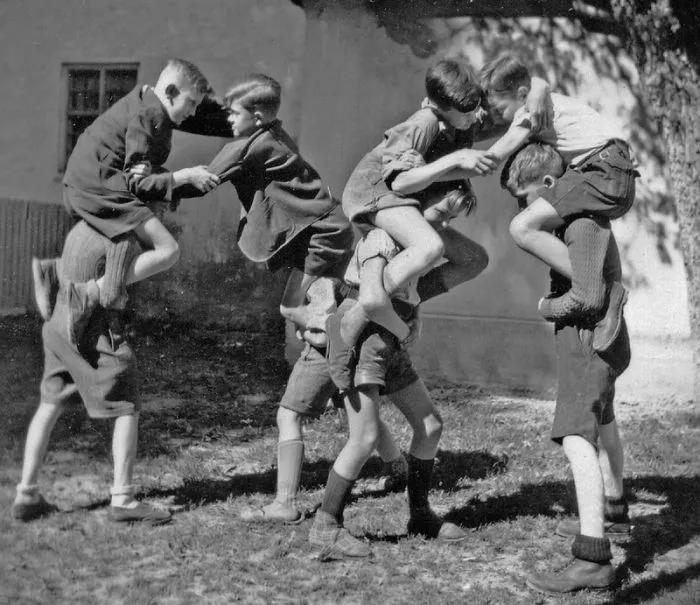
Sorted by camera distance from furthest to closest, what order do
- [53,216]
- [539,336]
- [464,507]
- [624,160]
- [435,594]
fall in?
[53,216] < [539,336] < [464,507] < [624,160] < [435,594]

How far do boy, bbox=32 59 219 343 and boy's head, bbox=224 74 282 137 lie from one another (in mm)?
189

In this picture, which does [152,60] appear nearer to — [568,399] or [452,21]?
[452,21]

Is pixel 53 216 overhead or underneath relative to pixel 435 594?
overhead

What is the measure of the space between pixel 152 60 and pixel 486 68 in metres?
8.06

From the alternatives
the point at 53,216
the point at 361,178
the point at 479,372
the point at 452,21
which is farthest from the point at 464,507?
the point at 53,216

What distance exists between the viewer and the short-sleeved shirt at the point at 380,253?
352 centimetres

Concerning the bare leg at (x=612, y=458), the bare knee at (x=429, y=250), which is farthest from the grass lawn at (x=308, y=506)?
the bare knee at (x=429, y=250)

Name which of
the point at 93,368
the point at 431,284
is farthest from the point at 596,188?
the point at 93,368

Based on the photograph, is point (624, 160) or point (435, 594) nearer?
point (435, 594)

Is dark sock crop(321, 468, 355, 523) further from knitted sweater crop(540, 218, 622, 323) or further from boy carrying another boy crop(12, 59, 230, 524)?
knitted sweater crop(540, 218, 622, 323)

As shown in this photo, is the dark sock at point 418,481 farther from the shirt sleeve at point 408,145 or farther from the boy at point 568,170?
the shirt sleeve at point 408,145

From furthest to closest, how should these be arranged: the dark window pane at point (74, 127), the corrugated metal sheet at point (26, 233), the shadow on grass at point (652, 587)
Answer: the dark window pane at point (74, 127) → the corrugated metal sheet at point (26, 233) → the shadow on grass at point (652, 587)

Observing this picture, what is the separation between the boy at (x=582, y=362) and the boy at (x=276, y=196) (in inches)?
36.7

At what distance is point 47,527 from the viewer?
11.7ft
